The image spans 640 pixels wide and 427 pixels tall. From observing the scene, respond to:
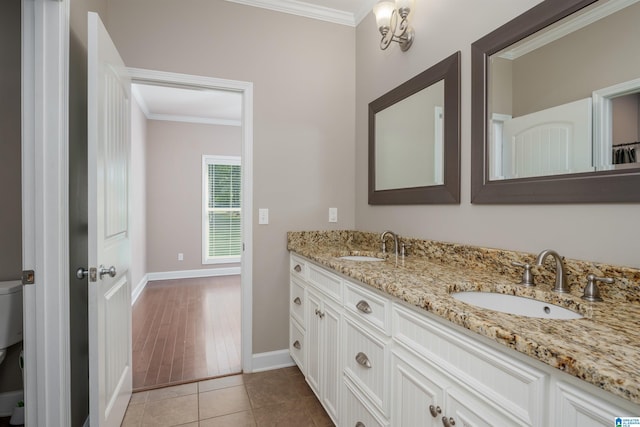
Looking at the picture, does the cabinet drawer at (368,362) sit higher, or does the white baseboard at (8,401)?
the cabinet drawer at (368,362)

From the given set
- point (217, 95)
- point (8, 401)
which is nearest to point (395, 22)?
point (217, 95)

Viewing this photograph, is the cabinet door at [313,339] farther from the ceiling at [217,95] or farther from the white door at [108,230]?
the ceiling at [217,95]

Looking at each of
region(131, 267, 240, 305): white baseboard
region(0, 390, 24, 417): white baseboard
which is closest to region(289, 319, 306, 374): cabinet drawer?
region(0, 390, 24, 417): white baseboard

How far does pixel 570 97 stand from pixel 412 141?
3.08 ft

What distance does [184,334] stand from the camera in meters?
3.15

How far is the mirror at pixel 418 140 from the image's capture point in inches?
67.0

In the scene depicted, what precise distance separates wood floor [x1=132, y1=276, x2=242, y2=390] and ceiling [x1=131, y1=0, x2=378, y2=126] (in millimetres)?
2043

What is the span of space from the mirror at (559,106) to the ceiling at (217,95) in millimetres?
1410

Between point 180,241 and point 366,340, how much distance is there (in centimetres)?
487

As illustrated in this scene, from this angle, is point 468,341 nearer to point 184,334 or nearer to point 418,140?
point 418,140

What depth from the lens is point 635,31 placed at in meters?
0.99

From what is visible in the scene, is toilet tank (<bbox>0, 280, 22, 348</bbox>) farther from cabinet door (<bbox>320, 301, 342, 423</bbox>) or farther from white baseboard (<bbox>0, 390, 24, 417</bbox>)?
cabinet door (<bbox>320, 301, 342, 423</bbox>)

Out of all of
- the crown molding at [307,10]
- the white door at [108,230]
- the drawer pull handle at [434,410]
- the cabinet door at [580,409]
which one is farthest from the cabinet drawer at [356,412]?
the crown molding at [307,10]

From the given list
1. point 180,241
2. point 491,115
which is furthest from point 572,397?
point 180,241
